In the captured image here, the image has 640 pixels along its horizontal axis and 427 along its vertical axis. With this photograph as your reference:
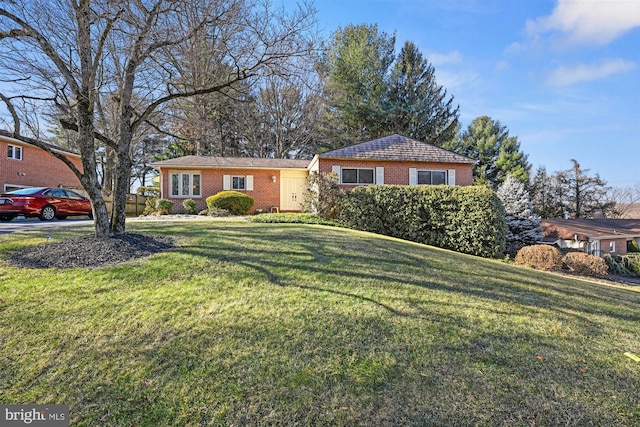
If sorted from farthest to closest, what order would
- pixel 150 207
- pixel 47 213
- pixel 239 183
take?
pixel 239 183 → pixel 150 207 → pixel 47 213

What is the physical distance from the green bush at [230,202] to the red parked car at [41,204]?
5.44 m

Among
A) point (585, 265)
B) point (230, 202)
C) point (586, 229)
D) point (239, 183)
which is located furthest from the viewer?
point (239, 183)

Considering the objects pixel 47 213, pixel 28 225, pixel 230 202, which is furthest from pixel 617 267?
A: pixel 47 213

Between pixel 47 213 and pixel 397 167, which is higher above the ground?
pixel 397 167

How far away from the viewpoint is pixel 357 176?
16.5 meters

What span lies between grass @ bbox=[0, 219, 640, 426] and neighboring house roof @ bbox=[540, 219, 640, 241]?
1502cm

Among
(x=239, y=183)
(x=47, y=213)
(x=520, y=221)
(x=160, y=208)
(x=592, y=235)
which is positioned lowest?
(x=592, y=235)

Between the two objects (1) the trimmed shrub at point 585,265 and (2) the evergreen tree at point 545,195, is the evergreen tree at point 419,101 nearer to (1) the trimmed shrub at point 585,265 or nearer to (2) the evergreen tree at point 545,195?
(2) the evergreen tree at point 545,195

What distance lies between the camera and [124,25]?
6.58 metres

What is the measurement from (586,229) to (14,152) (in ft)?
113

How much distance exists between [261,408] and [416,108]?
2888 cm

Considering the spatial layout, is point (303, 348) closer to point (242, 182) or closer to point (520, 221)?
point (242, 182)

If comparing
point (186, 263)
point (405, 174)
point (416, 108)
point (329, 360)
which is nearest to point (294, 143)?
point (416, 108)

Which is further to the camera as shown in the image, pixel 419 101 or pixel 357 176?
pixel 419 101
